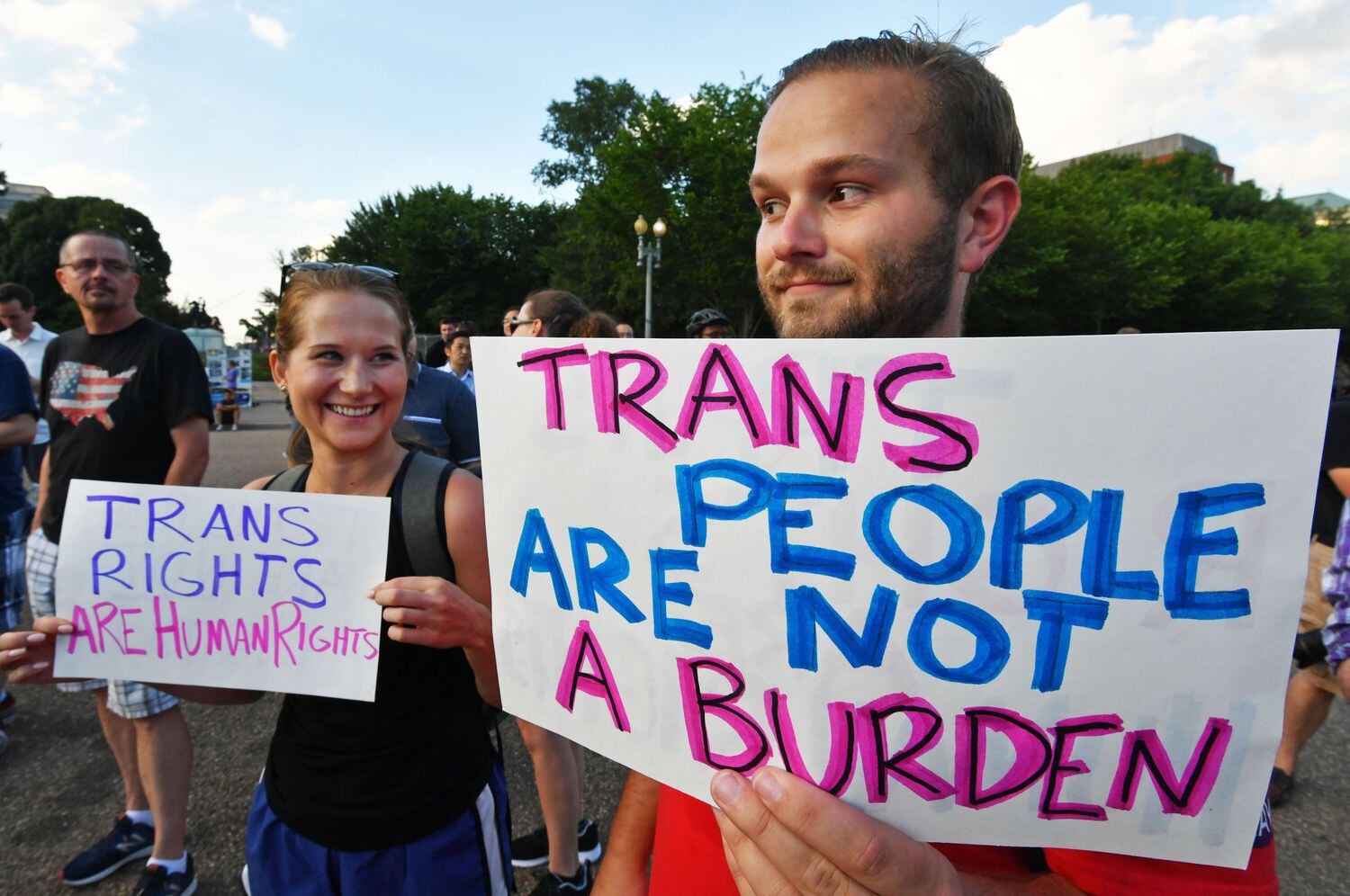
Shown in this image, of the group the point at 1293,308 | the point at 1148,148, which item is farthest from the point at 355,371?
the point at 1148,148

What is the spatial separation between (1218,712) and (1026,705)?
0.57 feet

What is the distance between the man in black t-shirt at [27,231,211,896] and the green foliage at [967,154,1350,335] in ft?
84.2

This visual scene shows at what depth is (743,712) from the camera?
81 centimetres

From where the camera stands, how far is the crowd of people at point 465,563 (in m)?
0.79

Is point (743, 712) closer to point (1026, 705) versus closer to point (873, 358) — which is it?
point (1026, 705)

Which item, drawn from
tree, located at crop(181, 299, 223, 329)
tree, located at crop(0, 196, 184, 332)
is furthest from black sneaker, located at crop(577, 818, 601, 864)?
tree, located at crop(181, 299, 223, 329)

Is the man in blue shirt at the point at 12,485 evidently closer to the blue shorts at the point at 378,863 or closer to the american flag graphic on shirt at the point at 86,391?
the american flag graphic on shirt at the point at 86,391

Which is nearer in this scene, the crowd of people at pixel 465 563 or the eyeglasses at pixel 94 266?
the crowd of people at pixel 465 563

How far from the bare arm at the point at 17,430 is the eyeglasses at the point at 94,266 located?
34.9 inches

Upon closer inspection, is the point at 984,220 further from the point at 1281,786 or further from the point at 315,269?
the point at 1281,786

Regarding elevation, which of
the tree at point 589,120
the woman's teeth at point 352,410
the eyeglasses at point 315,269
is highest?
the tree at point 589,120

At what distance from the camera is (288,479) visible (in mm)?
1795

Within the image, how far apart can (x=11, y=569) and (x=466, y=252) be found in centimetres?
4213

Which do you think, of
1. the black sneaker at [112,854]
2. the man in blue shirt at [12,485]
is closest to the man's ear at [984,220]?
the black sneaker at [112,854]
